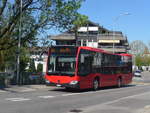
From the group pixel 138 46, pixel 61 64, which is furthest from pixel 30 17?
pixel 138 46

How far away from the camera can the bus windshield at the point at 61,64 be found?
2144cm

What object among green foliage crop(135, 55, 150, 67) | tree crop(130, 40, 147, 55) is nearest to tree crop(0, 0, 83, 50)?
tree crop(130, 40, 147, 55)

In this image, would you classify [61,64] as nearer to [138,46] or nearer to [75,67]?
[75,67]

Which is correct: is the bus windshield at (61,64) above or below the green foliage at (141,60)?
below

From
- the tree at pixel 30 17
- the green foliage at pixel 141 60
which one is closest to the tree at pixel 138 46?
the green foliage at pixel 141 60

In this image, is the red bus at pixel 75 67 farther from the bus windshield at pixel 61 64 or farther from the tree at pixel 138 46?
the tree at pixel 138 46

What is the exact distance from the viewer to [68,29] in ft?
104

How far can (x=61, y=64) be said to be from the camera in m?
21.8

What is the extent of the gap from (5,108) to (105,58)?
14.7 meters

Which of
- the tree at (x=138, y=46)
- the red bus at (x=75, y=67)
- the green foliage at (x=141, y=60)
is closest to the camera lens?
the red bus at (x=75, y=67)

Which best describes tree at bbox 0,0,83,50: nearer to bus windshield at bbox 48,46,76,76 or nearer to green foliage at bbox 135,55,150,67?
bus windshield at bbox 48,46,76,76

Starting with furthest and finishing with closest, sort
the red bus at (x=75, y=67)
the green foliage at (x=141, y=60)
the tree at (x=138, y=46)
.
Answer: the green foliage at (x=141, y=60) → the tree at (x=138, y=46) → the red bus at (x=75, y=67)

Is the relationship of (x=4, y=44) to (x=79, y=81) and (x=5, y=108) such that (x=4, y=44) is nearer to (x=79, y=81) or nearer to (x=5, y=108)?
(x=79, y=81)

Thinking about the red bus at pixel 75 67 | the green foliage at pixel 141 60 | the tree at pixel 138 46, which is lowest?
the red bus at pixel 75 67
